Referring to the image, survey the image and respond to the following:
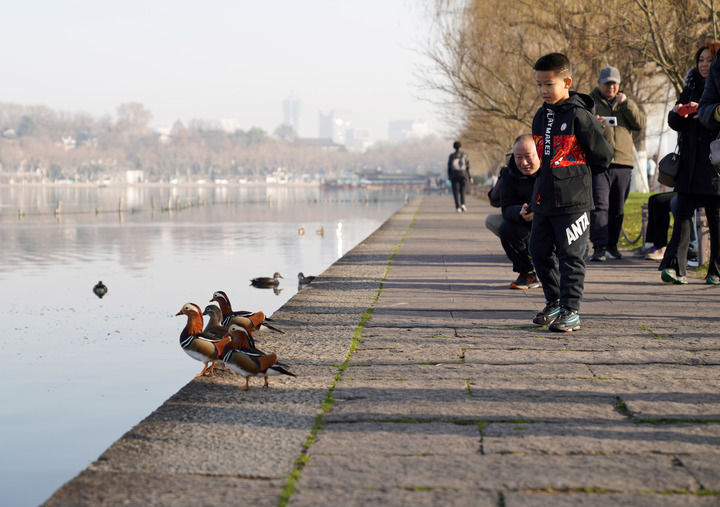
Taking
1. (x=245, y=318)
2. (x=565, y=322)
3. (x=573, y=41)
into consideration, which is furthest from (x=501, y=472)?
(x=573, y=41)

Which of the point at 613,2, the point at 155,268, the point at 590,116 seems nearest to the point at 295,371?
the point at 590,116

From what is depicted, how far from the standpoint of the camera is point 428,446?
320 centimetres

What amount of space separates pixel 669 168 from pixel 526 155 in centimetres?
186

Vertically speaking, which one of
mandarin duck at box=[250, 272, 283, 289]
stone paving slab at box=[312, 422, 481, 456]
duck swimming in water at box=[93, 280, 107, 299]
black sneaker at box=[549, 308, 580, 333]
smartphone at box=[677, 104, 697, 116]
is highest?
smartphone at box=[677, 104, 697, 116]

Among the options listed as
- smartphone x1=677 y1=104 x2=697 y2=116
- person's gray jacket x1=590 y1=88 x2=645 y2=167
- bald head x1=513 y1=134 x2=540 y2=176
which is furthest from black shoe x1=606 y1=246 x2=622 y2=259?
bald head x1=513 y1=134 x2=540 y2=176

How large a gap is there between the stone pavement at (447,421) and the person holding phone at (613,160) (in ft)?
11.8

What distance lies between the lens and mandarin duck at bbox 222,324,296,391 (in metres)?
4.20

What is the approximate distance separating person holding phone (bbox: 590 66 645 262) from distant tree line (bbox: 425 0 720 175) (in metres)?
4.68

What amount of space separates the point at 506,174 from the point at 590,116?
113 inches

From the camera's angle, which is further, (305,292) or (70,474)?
(305,292)

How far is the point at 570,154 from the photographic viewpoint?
557 centimetres

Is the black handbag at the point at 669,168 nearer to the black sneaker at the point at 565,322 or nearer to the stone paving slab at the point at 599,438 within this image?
the black sneaker at the point at 565,322

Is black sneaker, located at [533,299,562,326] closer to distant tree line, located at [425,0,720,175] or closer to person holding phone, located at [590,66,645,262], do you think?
person holding phone, located at [590,66,645,262]

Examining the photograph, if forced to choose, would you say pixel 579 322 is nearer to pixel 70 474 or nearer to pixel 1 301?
pixel 70 474
